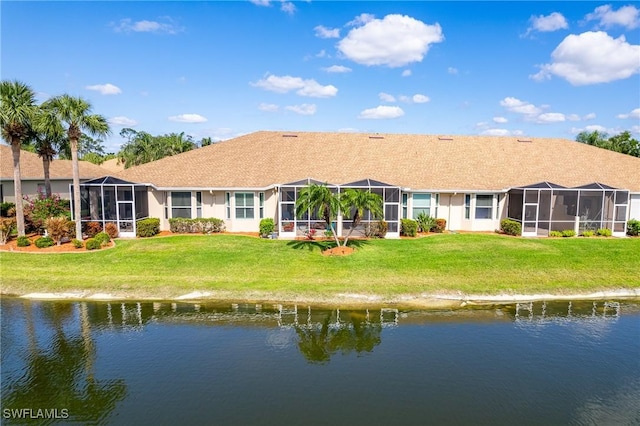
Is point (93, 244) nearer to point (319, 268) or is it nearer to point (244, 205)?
point (244, 205)

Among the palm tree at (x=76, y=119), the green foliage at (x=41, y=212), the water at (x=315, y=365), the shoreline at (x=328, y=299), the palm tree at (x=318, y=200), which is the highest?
the palm tree at (x=76, y=119)

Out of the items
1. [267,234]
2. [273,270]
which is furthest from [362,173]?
[273,270]

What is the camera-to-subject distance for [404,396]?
10141 mm

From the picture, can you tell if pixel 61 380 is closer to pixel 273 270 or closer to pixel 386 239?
pixel 273 270

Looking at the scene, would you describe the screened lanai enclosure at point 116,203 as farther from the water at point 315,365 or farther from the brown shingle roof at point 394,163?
the water at point 315,365

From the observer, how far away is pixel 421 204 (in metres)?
28.2

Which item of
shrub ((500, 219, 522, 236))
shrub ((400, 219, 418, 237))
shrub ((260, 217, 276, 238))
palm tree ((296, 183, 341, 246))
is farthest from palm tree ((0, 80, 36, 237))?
shrub ((500, 219, 522, 236))

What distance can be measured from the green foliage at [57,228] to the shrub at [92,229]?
117cm

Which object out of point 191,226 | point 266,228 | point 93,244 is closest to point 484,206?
point 266,228

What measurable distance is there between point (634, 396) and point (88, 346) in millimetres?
15381

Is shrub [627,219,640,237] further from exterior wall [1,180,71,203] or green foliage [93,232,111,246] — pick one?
exterior wall [1,180,71,203]

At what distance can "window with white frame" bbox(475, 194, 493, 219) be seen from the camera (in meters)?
28.6

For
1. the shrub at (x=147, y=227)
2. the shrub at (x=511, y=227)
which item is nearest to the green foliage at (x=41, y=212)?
the shrub at (x=147, y=227)

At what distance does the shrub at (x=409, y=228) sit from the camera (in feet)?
85.9
